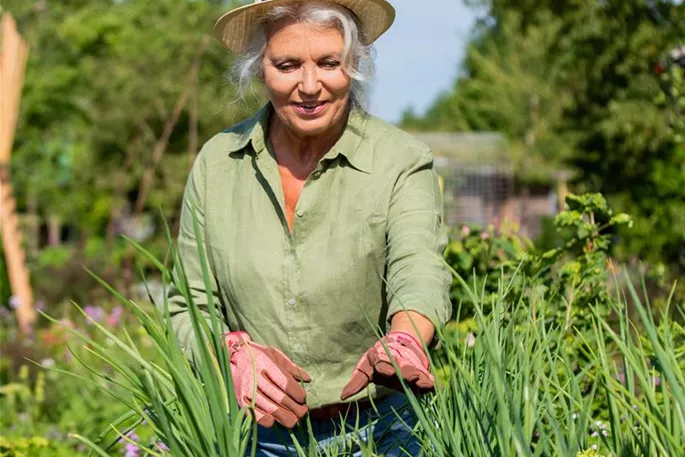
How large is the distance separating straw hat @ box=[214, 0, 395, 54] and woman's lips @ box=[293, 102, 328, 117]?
227 mm

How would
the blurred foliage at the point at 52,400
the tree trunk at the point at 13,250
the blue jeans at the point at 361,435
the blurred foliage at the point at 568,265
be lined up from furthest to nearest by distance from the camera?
the tree trunk at the point at 13,250, the blurred foliage at the point at 52,400, the blurred foliage at the point at 568,265, the blue jeans at the point at 361,435

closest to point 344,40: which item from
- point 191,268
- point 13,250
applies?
point 191,268

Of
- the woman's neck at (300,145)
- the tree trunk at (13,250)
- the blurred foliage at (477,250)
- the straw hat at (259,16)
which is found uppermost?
the straw hat at (259,16)

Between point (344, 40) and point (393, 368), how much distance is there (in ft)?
3.02

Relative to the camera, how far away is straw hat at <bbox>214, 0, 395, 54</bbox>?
8.82 ft

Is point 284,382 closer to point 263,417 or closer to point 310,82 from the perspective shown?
point 263,417

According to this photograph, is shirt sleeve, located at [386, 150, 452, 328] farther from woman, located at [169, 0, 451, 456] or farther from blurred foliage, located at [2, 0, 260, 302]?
blurred foliage, located at [2, 0, 260, 302]

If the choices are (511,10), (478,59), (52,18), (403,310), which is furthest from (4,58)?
(478,59)

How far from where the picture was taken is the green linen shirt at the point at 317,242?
8.79ft

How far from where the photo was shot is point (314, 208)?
2.72 m

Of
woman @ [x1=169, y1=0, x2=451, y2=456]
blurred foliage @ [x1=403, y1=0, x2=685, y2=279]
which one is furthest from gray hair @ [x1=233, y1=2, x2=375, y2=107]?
blurred foliage @ [x1=403, y1=0, x2=685, y2=279]

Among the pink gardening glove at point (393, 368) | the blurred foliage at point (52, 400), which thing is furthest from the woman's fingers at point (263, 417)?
the blurred foliage at point (52, 400)

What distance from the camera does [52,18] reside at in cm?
2027

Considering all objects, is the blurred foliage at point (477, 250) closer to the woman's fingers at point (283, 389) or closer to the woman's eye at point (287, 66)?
the woman's eye at point (287, 66)
